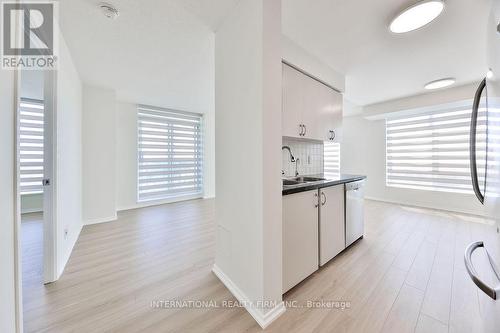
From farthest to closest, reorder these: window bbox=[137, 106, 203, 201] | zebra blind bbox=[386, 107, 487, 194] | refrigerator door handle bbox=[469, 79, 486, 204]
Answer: window bbox=[137, 106, 203, 201] < zebra blind bbox=[386, 107, 487, 194] < refrigerator door handle bbox=[469, 79, 486, 204]

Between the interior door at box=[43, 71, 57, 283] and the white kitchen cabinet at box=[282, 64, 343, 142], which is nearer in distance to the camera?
the interior door at box=[43, 71, 57, 283]

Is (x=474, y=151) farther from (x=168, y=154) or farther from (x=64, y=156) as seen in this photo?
(x=168, y=154)

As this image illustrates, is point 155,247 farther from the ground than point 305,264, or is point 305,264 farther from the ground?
point 305,264

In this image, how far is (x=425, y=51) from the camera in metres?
2.34

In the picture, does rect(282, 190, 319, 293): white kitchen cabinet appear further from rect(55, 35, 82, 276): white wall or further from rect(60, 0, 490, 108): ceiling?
rect(55, 35, 82, 276): white wall

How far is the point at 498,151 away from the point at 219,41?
2019 mm

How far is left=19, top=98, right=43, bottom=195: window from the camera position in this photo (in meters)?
3.99

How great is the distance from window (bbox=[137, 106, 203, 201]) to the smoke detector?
3.16 meters

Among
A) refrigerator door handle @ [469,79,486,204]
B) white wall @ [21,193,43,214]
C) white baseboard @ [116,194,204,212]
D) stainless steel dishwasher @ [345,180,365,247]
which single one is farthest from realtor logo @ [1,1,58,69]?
white wall @ [21,193,43,214]

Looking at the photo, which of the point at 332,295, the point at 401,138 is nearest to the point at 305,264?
the point at 332,295

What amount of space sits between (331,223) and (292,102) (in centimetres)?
139

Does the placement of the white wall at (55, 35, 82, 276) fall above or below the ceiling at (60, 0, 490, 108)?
below

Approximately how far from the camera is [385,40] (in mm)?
2115

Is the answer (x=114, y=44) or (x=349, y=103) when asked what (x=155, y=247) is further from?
(x=349, y=103)
